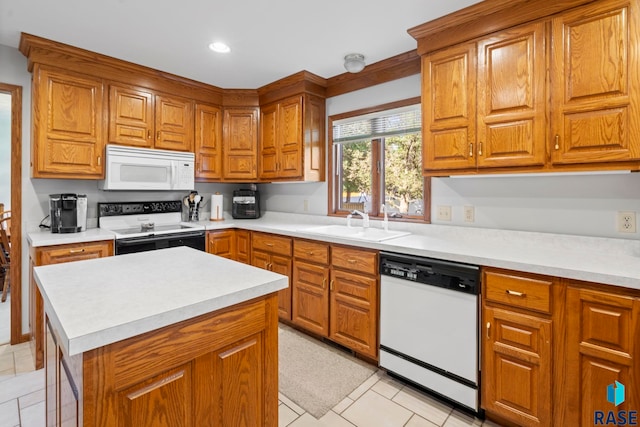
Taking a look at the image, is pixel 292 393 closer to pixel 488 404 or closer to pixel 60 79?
pixel 488 404

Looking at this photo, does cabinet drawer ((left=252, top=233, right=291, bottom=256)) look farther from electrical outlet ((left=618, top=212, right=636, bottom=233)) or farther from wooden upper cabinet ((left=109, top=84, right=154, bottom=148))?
electrical outlet ((left=618, top=212, right=636, bottom=233))

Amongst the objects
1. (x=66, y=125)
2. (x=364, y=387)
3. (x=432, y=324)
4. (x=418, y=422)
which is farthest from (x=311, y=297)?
(x=66, y=125)

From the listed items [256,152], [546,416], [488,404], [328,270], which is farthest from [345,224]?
[546,416]

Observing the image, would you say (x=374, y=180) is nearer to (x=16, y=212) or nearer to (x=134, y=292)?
(x=134, y=292)

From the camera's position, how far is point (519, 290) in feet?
5.29

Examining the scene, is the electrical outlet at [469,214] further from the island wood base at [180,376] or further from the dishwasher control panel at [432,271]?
the island wood base at [180,376]

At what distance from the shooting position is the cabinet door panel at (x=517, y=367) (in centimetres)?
156

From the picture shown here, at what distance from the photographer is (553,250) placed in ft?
6.41

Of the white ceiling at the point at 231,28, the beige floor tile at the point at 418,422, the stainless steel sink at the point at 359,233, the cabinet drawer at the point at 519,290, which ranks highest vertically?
the white ceiling at the point at 231,28

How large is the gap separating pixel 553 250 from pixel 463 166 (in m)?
0.73

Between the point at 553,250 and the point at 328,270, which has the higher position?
the point at 553,250

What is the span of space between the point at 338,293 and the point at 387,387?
70 cm

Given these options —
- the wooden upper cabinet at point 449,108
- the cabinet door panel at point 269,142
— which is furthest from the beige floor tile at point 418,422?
the cabinet door panel at point 269,142

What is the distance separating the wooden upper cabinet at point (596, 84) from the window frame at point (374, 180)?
988 mm
